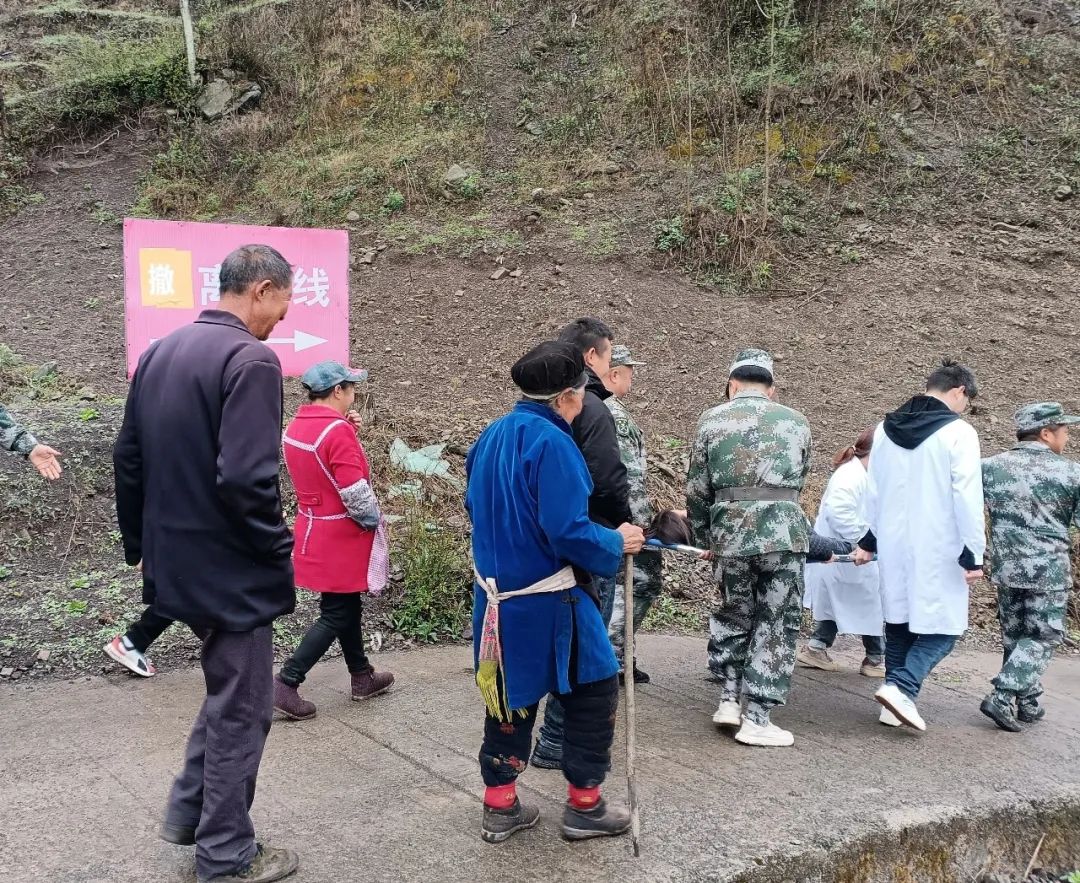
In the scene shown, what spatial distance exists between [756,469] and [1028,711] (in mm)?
2101

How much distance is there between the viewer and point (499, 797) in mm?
2873

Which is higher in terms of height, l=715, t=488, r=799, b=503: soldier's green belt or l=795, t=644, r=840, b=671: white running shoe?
l=715, t=488, r=799, b=503: soldier's green belt

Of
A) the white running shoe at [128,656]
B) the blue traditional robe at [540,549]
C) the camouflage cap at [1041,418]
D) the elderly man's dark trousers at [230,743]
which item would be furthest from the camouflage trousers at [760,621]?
the white running shoe at [128,656]

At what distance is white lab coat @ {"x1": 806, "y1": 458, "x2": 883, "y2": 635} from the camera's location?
16.8 ft

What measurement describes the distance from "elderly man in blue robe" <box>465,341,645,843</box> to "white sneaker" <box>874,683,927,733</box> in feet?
5.84

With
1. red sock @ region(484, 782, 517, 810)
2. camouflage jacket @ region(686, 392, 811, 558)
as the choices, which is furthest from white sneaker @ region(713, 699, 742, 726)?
red sock @ region(484, 782, 517, 810)

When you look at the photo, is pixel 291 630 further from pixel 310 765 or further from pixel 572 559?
pixel 572 559

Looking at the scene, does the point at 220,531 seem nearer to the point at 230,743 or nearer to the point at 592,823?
the point at 230,743

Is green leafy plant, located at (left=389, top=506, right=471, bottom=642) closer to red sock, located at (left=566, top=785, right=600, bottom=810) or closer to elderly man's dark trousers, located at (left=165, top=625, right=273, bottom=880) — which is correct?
red sock, located at (left=566, top=785, right=600, bottom=810)

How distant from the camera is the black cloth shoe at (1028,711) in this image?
4.50 meters

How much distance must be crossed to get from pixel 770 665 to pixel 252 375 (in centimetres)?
262

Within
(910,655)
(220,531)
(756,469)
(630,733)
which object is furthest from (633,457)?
(220,531)

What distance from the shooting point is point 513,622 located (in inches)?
111

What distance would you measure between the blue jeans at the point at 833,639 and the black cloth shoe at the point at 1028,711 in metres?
0.92
